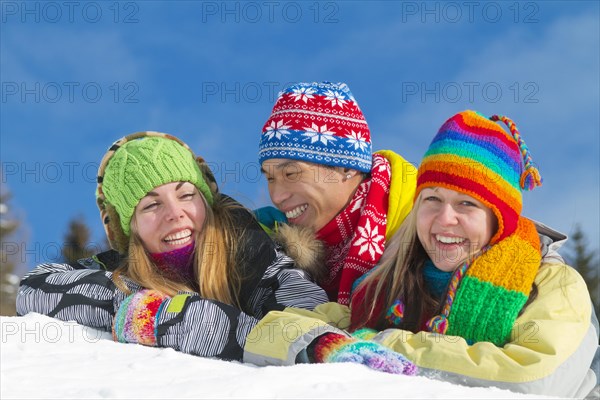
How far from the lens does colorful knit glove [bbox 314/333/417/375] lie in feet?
10.4

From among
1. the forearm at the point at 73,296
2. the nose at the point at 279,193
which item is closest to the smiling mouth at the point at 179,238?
the forearm at the point at 73,296

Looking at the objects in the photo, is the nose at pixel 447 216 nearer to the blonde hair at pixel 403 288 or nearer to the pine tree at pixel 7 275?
the blonde hair at pixel 403 288

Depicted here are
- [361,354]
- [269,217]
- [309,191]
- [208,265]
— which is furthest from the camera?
[269,217]

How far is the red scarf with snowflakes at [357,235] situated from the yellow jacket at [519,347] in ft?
3.09

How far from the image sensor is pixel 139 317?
13.2 ft

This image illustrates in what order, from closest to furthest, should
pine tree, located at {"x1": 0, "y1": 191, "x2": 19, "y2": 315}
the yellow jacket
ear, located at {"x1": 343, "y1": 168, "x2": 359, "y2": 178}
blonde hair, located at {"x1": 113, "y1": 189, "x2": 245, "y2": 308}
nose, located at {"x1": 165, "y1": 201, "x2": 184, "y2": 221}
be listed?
the yellow jacket < blonde hair, located at {"x1": 113, "y1": 189, "x2": 245, "y2": 308} < nose, located at {"x1": 165, "y1": 201, "x2": 184, "y2": 221} < ear, located at {"x1": 343, "y1": 168, "x2": 359, "y2": 178} < pine tree, located at {"x1": 0, "y1": 191, "x2": 19, "y2": 315}

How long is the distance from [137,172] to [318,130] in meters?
1.26

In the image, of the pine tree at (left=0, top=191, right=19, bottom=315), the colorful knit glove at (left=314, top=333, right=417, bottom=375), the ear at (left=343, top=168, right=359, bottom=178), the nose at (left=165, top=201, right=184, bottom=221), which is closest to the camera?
the colorful knit glove at (left=314, top=333, right=417, bottom=375)

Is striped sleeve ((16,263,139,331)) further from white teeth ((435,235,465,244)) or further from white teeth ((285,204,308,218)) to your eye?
white teeth ((435,235,465,244))

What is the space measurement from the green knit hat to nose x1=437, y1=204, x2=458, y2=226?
5.59ft

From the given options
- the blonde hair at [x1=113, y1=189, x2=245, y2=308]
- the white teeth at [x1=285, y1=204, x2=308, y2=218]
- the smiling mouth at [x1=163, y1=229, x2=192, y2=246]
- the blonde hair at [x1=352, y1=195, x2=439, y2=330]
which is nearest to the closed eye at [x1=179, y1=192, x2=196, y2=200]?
the blonde hair at [x1=113, y1=189, x2=245, y2=308]

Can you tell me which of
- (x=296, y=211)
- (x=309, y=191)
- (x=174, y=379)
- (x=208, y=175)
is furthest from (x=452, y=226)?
(x=208, y=175)

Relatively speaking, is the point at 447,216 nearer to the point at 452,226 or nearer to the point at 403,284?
the point at 452,226

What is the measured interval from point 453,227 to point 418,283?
1.28 ft
